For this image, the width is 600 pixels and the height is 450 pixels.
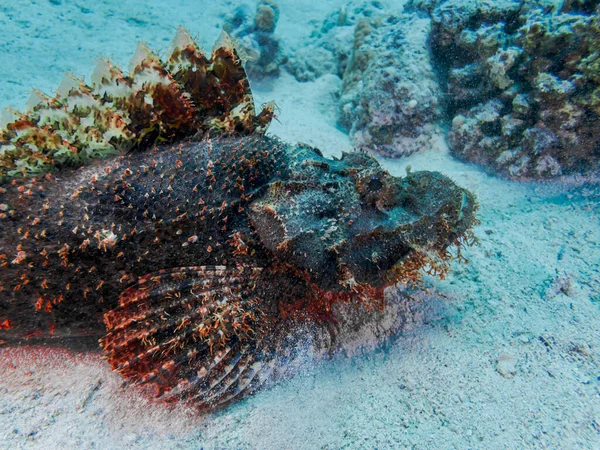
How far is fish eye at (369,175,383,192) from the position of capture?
3.13 metres

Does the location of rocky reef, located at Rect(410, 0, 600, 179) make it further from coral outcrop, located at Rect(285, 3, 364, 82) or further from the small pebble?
coral outcrop, located at Rect(285, 3, 364, 82)

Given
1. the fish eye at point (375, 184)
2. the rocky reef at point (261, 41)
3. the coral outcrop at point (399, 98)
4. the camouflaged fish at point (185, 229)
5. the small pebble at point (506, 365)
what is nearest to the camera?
the camouflaged fish at point (185, 229)

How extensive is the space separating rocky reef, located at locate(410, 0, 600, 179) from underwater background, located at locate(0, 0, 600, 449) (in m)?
0.02

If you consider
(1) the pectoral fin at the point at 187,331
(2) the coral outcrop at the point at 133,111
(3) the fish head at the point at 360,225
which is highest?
(2) the coral outcrop at the point at 133,111

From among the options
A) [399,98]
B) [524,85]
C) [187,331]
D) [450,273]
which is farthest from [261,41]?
[187,331]

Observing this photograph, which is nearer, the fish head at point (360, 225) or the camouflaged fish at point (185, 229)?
the camouflaged fish at point (185, 229)

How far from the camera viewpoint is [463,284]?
3.87m

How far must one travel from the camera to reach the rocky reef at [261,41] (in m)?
10.7

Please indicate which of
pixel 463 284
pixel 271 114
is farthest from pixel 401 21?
pixel 463 284

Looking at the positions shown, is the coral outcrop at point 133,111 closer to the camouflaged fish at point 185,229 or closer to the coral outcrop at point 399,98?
the camouflaged fish at point 185,229

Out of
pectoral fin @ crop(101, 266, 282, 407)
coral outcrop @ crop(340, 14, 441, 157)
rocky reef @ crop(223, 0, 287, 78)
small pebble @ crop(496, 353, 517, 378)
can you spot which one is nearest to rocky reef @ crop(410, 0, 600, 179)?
coral outcrop @ crop(340, 14, 441, 157)

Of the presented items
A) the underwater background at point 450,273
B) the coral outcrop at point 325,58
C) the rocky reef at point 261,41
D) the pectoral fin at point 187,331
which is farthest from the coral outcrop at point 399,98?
the pectoral fin at point 187,331

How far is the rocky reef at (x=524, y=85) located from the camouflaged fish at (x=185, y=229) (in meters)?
3.59

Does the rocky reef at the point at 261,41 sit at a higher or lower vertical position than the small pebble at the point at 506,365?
higher
